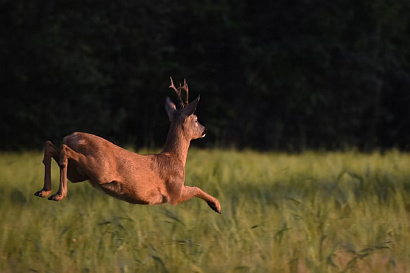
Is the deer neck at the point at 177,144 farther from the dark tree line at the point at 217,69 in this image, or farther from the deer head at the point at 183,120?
the dark tree line at the point at 217,69

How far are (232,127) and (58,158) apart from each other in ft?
56.0

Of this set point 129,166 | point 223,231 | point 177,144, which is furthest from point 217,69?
point 129,166

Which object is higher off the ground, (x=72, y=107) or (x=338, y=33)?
(x=338, y=33)

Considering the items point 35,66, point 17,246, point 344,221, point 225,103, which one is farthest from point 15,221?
point 225,103

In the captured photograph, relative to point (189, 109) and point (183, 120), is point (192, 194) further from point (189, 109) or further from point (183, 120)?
point (189, 109)

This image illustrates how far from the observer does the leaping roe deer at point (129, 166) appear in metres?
4.50

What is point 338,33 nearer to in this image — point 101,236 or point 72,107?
point 72,107

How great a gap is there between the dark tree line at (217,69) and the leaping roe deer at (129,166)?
1366 centimetres

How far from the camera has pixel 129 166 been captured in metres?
4.80

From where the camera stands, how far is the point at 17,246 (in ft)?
18.4

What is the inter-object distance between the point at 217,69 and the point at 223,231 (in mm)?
15767

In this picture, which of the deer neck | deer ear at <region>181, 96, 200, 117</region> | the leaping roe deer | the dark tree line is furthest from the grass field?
the dark tree line

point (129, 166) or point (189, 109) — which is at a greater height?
point (189, 109)

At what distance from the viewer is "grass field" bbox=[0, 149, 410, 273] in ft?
16.8
